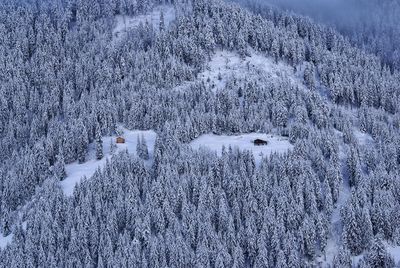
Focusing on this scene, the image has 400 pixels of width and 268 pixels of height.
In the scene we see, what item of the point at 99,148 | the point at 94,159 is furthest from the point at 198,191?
the point at 94,159

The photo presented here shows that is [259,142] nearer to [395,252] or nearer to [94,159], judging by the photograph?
[94,159]

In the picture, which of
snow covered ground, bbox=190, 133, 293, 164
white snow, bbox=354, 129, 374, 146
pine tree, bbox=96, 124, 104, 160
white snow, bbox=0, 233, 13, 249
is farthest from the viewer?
white snow, bbox=354, 129, 374, 146

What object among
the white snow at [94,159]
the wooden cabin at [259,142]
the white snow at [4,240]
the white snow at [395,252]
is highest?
the wooden cabin at [259,142]

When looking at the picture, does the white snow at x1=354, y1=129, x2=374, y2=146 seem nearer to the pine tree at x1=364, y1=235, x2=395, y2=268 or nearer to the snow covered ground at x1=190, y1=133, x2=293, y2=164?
the snow covered ground at x1=190, y1=133, x2=293, y2=164

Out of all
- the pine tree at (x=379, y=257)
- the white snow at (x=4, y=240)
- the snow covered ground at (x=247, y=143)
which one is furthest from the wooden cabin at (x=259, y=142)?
the white snow at (x=4, y=240)

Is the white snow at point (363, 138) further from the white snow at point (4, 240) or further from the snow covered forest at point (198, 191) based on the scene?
the white snow at point (4, 240)

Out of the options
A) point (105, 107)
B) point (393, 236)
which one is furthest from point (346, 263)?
point (105, 107)

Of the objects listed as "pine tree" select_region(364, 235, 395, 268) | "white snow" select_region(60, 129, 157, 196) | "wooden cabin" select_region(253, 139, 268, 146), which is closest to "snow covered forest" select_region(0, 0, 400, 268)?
"pine tree" select_region(364, 235, 395, 268)
